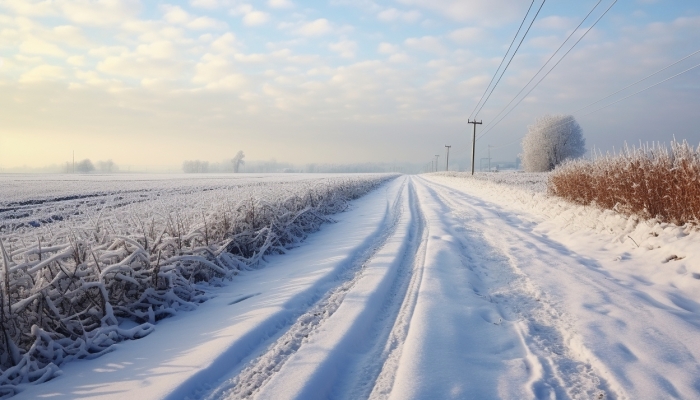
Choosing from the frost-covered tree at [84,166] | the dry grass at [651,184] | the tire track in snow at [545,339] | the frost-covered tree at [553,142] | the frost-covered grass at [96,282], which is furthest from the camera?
the frost-covered tree at [84,166]

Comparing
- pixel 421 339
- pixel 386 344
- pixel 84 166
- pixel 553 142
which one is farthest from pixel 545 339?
pixel 84 166

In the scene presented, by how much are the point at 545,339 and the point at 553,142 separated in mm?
71435

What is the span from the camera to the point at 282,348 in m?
3.06

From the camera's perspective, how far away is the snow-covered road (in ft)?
8.13

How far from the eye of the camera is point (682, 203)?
240 inches

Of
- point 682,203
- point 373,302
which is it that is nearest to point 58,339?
point 373,302

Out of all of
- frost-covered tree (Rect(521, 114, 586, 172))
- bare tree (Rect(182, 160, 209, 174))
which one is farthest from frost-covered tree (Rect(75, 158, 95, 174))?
frost-covered tree (Rect(521, 114, 586, 172))

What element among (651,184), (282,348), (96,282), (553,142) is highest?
(553,142)

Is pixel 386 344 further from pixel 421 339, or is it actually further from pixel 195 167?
pixel 195 167

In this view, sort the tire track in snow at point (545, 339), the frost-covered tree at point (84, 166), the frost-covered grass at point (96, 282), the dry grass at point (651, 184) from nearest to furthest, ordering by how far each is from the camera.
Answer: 1. the tire track in snow at point (545, 339)
2. the frost-covered grass at point (96, 282)
3. the dry grass at point (651, 184)
4. the frost-covered tree at point (84, 166)

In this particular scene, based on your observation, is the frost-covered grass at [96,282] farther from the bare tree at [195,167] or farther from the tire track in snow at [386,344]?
the bare tree at [195,167]

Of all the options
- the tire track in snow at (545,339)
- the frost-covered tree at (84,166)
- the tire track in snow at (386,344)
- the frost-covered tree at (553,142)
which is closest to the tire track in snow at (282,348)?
the tire track in snow at (386,344)

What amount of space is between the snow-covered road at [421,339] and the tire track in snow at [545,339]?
13 mm

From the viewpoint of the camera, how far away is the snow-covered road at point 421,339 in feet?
8.13
